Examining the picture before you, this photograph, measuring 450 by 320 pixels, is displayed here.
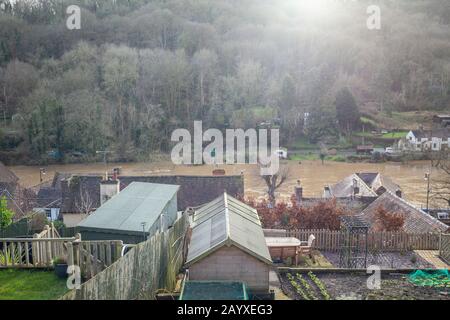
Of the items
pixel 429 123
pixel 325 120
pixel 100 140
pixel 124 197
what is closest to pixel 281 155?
pixel 325 120

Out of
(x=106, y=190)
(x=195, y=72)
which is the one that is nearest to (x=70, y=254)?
(x=106, y=190)

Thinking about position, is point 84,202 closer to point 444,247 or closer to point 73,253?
point 73,253

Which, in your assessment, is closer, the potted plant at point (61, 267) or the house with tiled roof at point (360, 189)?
the potted plant at point (61, 267)

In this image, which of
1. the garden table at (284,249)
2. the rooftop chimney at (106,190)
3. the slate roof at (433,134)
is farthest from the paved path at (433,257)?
the slate roof at (433,134)

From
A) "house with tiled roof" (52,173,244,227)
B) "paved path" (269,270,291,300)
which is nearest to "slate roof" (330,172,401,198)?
"house with tiled roof" (52,173,244,227)

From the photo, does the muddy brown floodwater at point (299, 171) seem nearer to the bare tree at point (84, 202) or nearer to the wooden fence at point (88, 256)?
the bare tree at point (84, 202)

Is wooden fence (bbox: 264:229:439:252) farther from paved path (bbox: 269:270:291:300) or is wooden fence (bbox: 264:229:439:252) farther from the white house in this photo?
the white house

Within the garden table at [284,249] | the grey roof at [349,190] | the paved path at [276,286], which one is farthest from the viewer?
the grey roof at [349,190]
